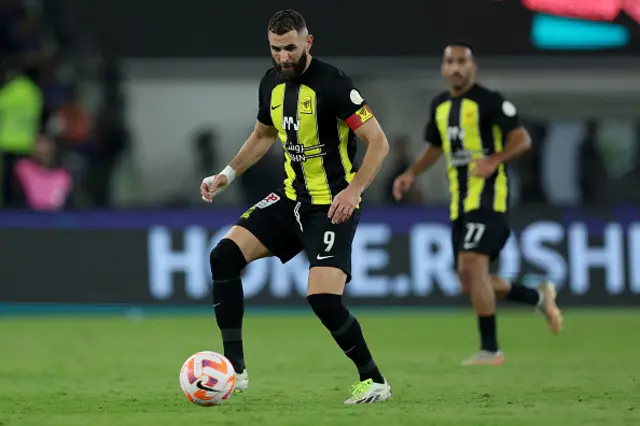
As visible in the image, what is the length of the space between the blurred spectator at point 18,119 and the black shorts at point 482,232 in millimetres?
7682

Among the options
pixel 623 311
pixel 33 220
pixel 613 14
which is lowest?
pixel 623 311

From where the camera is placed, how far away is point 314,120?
7.84 m

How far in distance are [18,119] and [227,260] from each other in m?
9.66

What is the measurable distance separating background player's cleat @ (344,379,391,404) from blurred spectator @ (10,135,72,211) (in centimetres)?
909

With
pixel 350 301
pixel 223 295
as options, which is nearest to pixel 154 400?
pixel 223 295

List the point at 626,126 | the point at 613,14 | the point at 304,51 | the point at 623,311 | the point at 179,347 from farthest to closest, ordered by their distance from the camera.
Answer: the point at 626,126 < the point at 613,14 < the point at 623,311 < the point at 179,347 < the point at 304,51

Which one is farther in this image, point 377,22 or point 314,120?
point 377,22

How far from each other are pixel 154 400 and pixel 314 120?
1.83 m

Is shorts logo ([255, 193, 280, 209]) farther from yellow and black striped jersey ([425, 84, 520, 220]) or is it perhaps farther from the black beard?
yellow and black striped jersey ([425, 84, 520, 220])

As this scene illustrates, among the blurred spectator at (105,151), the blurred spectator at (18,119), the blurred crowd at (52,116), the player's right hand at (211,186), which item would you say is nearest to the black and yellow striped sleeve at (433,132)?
the player's right hand at (211,186)

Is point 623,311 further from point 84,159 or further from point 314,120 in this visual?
point 314,120

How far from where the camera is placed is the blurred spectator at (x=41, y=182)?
53.3 ft

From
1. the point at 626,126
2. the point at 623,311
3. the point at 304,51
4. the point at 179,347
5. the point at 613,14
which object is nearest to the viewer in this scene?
the point at 304,51

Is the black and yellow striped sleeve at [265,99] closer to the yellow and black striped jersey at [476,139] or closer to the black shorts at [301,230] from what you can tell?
the black shorts at [301,230]
